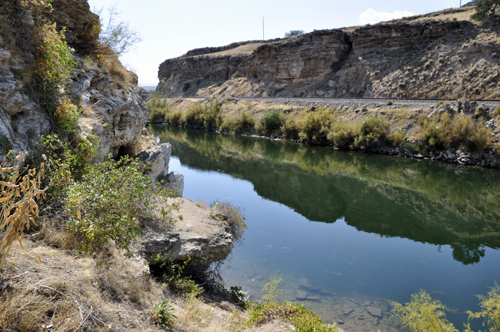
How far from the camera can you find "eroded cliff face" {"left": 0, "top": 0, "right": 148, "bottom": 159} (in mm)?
6070

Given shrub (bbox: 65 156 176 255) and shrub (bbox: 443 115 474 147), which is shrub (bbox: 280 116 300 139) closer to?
shrub (bbox: 443 115 474 147)

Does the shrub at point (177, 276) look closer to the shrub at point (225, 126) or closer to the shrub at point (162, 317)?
the shrub at point (162, 317)

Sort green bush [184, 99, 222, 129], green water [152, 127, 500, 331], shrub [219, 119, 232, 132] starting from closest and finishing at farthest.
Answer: green water [152, 127, 500, 331], shrub [219, 119, 232, 132], green bush [184, 99, 222, 129]

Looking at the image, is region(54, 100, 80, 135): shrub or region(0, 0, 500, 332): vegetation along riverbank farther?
region(54, 100, 80, 135): shrub

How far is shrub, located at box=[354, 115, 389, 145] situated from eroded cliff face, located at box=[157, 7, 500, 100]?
43.2 feet

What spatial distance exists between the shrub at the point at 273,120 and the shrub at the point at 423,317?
30.8 m

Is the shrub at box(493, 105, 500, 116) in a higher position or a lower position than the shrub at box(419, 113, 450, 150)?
higher

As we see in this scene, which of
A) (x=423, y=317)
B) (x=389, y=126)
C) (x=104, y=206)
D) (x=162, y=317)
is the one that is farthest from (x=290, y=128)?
(x=162, y=317)

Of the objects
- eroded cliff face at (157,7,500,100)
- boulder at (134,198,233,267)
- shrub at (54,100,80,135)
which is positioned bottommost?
boulder at (134,198,233,267)

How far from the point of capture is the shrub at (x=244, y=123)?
4119cm

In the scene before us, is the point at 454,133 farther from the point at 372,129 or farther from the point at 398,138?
the point at 372,129

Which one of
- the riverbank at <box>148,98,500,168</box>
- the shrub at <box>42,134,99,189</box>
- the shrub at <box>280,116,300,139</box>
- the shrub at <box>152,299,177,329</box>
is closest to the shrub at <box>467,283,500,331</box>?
the shrub at <box>152,299,177,329</box>

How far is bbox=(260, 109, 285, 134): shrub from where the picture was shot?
37.5 m

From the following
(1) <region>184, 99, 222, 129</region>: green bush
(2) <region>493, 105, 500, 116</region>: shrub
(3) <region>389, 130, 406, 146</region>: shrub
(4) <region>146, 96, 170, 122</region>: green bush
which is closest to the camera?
(2) <region>493, 105, 500, 116</region>: shrub
